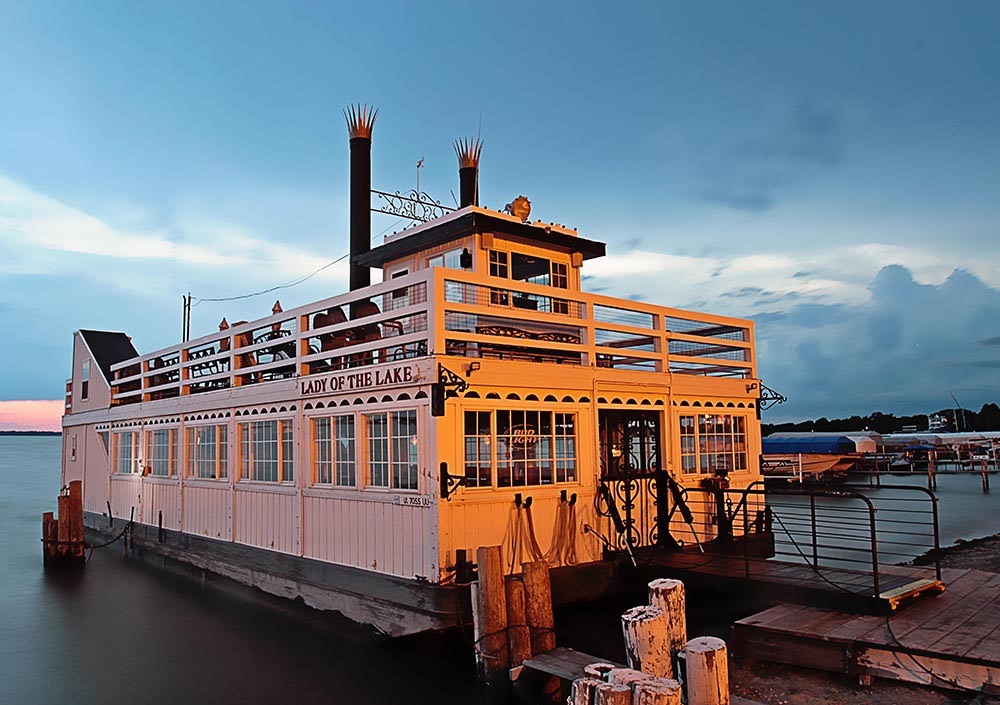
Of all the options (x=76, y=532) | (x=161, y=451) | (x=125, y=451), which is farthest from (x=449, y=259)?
(x=76, y=532)

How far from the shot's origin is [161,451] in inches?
743

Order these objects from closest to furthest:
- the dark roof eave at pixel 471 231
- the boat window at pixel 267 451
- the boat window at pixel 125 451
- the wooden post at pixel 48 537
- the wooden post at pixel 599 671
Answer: the wooden post at pixel 599 671 → the boat window at pixel 267 451 → the dark roof eave at pixel 471 231 → the boat window at pixel 125 451 → the wooden post at pixel 48 537

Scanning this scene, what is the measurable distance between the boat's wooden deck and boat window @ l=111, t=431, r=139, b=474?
15053 mm

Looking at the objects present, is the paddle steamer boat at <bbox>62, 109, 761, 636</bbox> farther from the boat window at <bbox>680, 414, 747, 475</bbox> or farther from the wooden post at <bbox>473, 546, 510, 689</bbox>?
the wooden post at <bbox>473, 546, 510, 689</bbox>

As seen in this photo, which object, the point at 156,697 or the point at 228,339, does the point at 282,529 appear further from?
the point at 228,339

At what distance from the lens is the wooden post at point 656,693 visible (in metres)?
5.25

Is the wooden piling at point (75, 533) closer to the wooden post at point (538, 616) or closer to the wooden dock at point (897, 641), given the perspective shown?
the wooden post at point (538, 616)

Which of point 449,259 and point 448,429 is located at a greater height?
point 449,259

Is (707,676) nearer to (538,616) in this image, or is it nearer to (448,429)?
(538,616)

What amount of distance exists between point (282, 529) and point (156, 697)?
344 cm

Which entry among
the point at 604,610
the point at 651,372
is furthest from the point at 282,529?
the point at 651,372

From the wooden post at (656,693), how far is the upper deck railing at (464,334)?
540 centimetres

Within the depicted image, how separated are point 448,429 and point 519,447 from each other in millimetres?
1412

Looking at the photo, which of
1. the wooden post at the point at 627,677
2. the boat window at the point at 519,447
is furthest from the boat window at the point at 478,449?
the wooden post at the point at 627,677
